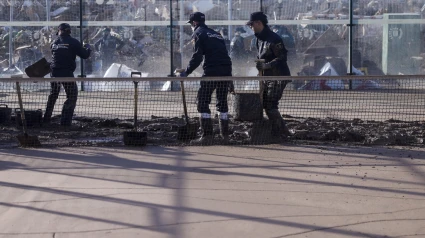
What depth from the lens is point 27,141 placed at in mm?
9562

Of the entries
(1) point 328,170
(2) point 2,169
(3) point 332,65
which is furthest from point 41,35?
(1) point 328,170

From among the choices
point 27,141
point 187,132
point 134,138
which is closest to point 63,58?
point 27,141

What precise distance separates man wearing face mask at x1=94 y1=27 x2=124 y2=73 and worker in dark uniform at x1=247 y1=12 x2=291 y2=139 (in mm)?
9660

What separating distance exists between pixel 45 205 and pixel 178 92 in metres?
8.51

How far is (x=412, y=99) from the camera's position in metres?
12.7

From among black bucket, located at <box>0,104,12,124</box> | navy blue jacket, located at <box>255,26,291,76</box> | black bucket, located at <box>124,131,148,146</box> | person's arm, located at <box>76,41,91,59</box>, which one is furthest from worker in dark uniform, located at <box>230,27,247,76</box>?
black bucket, located at <box>124,131,148,146</box>

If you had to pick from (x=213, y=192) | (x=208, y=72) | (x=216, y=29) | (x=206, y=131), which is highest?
(x=216, y=29)

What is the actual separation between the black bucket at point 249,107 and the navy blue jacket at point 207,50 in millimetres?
592

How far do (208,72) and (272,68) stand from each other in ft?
3.12

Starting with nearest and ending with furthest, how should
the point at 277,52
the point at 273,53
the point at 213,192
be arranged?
1. the point at 213,192
2. the point at 277,52
3. the point at 273,53

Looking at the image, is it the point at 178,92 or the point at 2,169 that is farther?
the point at 178,92

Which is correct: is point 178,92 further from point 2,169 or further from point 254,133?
point 2,169

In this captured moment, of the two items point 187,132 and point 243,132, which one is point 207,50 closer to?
point 187,132

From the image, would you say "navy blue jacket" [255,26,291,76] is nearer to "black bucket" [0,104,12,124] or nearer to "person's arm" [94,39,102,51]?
"black bucket" [0,104,12,124]
